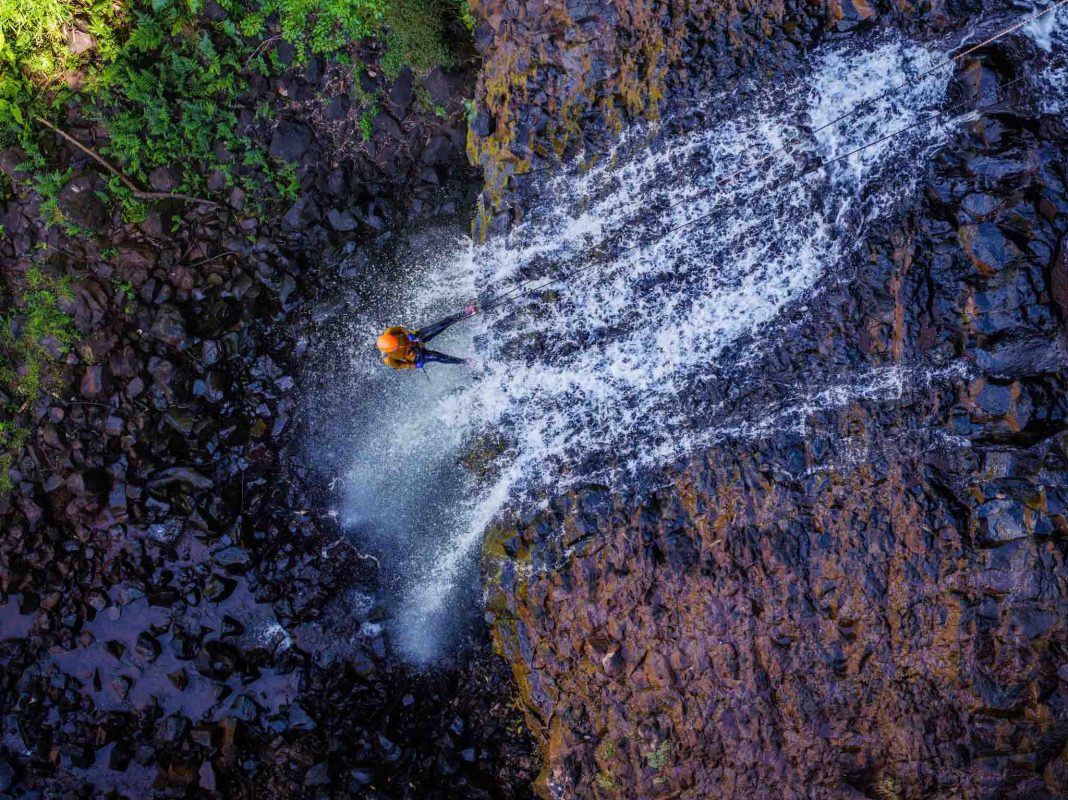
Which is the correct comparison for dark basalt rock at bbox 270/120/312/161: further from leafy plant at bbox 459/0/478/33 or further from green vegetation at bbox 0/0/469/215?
leafy plant at bbox 459/0/478/33

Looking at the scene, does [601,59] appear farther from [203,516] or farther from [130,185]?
[203,516]

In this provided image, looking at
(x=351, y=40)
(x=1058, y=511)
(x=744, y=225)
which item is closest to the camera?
(x=1058, y=511)

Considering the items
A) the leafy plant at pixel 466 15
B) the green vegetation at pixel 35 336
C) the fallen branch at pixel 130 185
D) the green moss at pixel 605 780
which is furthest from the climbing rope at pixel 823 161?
the green vegetation at pixel 35 336

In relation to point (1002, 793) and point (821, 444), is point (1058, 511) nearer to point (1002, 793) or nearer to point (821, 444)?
point (821, 444)

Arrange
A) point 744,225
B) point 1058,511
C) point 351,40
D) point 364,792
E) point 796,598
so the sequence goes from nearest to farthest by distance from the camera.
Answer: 1. point 1058,511
2. point 796,598
3. point 744,225
4. point 364,792
5. point 351,40

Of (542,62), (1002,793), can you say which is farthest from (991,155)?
(1002,793)

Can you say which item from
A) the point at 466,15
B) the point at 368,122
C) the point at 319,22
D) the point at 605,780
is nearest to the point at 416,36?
the point at 466,15

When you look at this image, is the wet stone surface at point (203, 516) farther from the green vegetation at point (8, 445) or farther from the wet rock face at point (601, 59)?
the wet rock face at point (601, 59)
